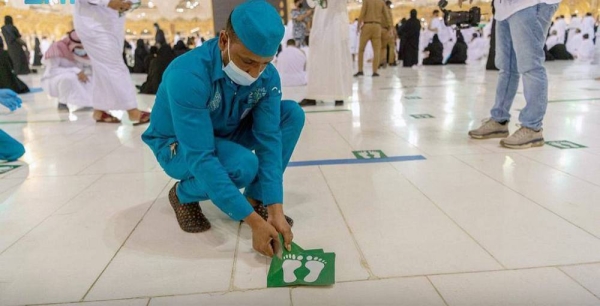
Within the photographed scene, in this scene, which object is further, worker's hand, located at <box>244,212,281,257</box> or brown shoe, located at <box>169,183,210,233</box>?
brown shoe, located at <box>169,183,210,233</box>

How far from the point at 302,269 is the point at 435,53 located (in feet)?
32.6

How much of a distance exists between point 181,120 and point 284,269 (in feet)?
1.46

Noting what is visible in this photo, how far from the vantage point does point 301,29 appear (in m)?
5.96

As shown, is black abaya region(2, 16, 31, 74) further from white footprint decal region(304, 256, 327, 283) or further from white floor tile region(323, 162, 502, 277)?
white footprint decal region(304, 256, 327, 283)

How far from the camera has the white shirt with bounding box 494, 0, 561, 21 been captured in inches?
83.4

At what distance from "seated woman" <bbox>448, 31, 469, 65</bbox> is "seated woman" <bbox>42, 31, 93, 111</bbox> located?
8.60 meters

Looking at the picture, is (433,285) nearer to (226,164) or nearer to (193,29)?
(226,164)

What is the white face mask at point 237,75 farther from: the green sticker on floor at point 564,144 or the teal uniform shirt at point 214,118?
the green sticker on floor at point 564,144

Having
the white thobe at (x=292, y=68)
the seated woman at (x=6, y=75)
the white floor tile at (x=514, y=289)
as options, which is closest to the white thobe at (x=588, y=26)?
the white thobe at (x=292, y=68)

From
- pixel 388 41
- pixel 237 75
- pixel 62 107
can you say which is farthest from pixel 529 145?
pixel 388 41

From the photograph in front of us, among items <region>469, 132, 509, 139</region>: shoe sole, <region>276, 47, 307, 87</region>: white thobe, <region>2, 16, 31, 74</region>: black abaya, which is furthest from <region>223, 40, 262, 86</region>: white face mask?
<region>2, 16, 31, 74</region>: black abaya

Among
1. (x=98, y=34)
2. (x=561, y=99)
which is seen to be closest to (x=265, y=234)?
(x=98, y=34)

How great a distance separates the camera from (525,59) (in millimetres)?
2197

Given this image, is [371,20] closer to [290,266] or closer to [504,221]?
[504,221]
